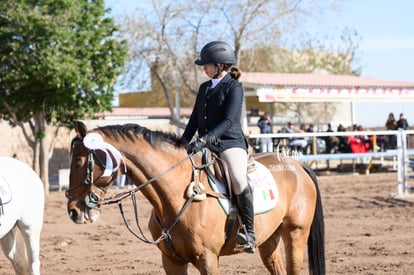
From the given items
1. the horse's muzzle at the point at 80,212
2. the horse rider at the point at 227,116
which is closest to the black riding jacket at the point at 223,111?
the horse rider at the point at 227,116

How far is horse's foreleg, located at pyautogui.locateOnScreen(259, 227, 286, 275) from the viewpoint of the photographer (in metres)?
6.09

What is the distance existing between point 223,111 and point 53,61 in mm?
12370

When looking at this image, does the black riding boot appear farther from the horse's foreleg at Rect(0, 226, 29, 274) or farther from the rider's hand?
the horse's foreleg at Rect(0, 226, 29, 274)

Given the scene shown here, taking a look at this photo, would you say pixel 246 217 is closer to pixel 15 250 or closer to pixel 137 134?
pixel 137 134

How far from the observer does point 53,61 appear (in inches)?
658

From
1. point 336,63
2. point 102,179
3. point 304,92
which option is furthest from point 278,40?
point 102,179

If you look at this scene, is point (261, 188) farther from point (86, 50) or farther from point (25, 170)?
point (86, 50)

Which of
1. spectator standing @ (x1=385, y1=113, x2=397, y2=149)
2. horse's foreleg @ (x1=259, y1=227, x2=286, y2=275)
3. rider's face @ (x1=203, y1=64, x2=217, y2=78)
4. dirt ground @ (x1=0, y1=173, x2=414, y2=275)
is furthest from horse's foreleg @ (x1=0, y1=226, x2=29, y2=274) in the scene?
spectator standing @ (x1=385, y1=113, x2=397, y2=149)

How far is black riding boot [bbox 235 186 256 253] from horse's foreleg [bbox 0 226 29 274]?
104 inches

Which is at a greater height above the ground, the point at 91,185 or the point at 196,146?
the point at 196,146

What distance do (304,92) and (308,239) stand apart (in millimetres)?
17787

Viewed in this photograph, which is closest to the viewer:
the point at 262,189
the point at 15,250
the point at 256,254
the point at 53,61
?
the point at 262,189

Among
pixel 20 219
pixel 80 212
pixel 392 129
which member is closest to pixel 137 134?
pixel 80 212

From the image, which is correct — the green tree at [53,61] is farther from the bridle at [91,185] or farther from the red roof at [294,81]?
the bridle at [91,185]
